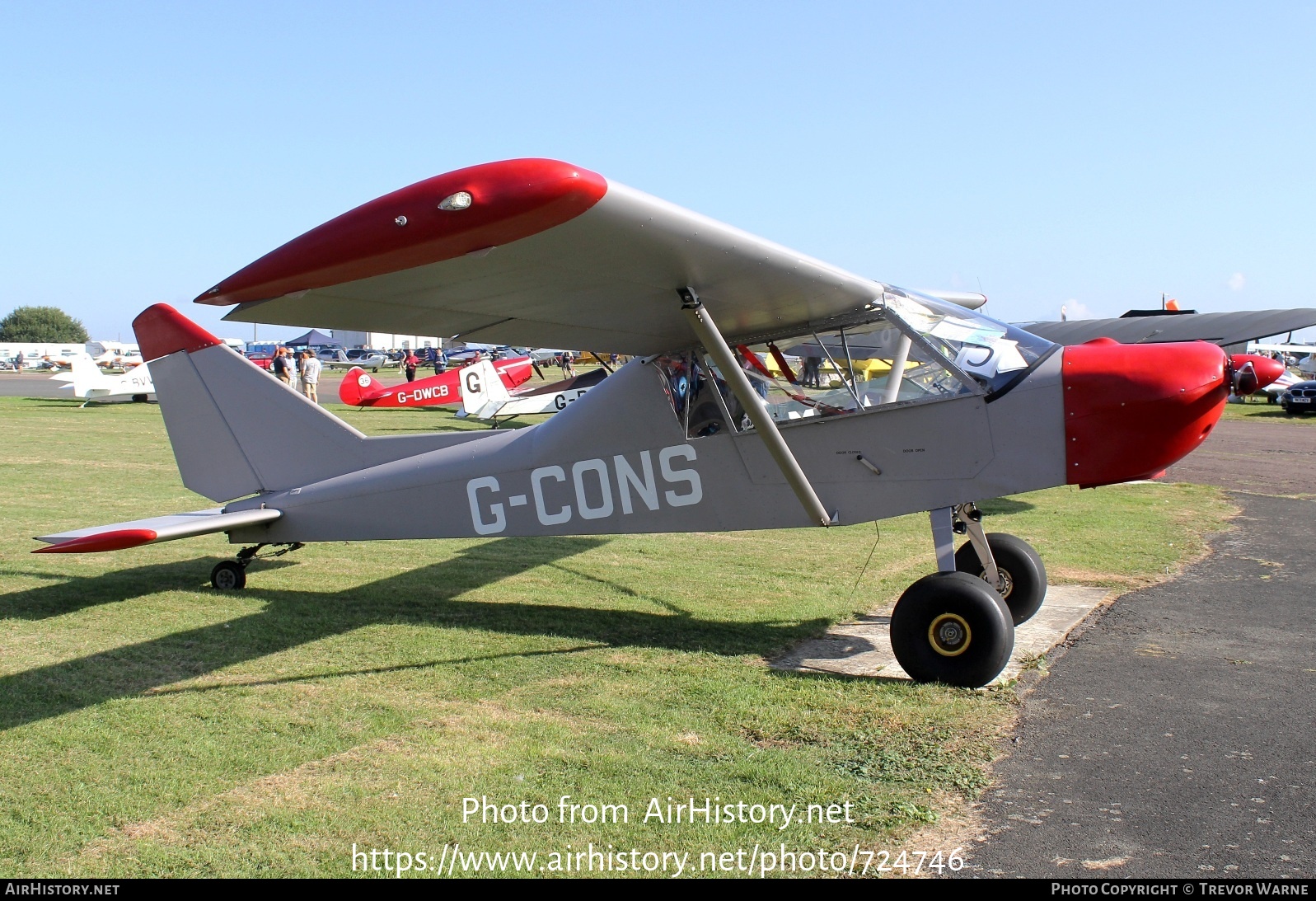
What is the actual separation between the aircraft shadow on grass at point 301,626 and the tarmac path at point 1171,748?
188 cm

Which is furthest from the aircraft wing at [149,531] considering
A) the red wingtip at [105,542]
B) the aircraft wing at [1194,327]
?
the aircraft wing at [1194,327]

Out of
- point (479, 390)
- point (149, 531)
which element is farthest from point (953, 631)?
point (479, 390)

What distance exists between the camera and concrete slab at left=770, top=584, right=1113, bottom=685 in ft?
18.4

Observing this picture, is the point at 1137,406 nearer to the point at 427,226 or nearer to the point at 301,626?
the point at 427,226

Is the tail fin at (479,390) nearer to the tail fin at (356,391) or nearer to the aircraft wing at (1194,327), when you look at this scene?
the tail fin at (356,391)

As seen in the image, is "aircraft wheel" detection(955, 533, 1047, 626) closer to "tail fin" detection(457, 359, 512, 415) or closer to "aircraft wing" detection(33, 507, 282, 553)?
"aircraft wing" detection(33, 507, 282, 553)

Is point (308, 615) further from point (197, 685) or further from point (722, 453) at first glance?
point (722, 453)

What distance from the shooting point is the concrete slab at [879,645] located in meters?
5.59

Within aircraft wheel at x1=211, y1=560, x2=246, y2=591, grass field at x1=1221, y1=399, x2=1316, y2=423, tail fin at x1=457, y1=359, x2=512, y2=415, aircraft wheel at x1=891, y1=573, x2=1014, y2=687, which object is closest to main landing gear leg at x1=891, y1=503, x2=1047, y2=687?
aircraft wheel at x1=891, y1=573, x2=1014, y2=687

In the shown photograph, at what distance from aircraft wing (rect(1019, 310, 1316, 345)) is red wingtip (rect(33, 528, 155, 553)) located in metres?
13.1

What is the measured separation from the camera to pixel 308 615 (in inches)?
→ 271

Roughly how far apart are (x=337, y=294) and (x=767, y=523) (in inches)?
120

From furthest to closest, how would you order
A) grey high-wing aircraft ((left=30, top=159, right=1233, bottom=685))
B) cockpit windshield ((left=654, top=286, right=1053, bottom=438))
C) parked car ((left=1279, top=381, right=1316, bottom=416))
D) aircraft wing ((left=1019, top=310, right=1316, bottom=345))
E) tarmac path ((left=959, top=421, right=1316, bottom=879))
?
parked car ((left=1279, top=381, right=1316, bottom=416)) → aircraft wing ((left=1019, top=310, right=1316, bottom=345)) → cockpit windshield ((left=654, top=286, right=1053, bottom=438)) → grey high-wing aircraft ((left=30, top=159, right=1233, bottom=685)) → tarmac path ((left=959, top=421, right=1316, bottom=879))

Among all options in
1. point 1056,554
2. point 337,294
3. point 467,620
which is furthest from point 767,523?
point 1056,554
